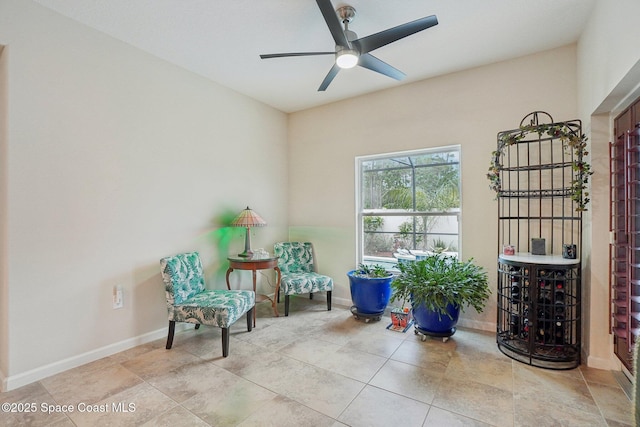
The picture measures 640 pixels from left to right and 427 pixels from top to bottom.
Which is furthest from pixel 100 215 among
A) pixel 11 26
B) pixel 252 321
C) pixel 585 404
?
pixel 585 404

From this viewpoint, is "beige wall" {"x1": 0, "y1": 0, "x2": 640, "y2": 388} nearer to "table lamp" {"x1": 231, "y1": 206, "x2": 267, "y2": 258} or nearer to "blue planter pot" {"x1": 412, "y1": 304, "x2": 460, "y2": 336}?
"table lamp" {"x1": 231, "y1": 206, "x2": 267, "y2": 258}

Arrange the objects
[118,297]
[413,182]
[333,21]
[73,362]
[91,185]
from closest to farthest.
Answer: [333,21]
[73,362]
[91,185]
[118,297]
[413,182]

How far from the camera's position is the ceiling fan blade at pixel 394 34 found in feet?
6.59

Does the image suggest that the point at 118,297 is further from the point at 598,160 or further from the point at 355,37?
the point at 598,160

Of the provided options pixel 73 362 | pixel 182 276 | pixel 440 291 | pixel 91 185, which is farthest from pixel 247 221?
pixel 440 291

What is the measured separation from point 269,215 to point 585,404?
3636 millimetres

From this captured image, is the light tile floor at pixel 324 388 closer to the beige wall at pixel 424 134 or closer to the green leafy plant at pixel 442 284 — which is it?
the green leafy plant at pixel 442 284

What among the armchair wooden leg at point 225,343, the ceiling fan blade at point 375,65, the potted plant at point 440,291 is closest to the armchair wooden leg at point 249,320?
the armchair wooden leg at point 225,343

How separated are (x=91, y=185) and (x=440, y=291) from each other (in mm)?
3169

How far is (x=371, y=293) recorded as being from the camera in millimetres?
3383

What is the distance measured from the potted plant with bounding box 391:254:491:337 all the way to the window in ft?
1.72

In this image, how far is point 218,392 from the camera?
2.11 m

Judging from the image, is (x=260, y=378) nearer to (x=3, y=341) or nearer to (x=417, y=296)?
(x=417, y=296)

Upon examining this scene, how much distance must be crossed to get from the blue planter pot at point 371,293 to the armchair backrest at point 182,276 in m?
1.69
